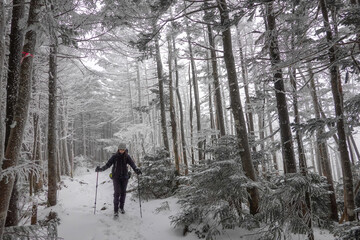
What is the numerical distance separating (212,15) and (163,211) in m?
6.54

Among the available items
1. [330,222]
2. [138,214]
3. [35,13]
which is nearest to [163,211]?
[138,214]

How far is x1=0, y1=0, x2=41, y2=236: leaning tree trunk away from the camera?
9.29 ft

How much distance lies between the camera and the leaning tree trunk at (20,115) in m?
2.83

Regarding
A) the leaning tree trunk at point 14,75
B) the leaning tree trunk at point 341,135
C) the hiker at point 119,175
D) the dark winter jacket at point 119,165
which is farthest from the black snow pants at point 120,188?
the leaning tree trunk at point 341,135

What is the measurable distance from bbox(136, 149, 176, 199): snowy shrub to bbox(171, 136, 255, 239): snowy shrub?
3.94m

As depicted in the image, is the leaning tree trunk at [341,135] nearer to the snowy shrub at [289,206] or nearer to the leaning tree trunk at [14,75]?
the snowy shrub at [289,206]

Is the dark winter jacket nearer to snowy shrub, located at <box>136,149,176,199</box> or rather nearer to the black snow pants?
the black snow pants

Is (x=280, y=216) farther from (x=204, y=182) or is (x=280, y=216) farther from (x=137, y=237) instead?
(x=137, y=237)

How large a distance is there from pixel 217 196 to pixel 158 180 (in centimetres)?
513

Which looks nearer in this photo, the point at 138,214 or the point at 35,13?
the point at 35,13

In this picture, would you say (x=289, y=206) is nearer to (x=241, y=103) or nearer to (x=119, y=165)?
(x=241, y=103)

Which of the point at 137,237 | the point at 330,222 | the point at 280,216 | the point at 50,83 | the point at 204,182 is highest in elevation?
the point at 50,83

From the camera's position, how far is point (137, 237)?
5070mm

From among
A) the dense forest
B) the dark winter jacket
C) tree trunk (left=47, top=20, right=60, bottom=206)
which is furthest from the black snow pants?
tree trunk (left=47, top=20, right=60, bottom=206)
